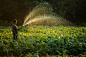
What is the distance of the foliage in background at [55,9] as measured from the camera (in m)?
18.9

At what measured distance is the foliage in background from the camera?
18.9 m

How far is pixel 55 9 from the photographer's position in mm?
19859

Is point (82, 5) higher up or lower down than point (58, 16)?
higher up

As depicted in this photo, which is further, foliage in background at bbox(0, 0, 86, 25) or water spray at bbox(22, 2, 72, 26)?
foliage in background at bbox(0, 0, 86, 25)

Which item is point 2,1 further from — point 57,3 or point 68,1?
point 68,1

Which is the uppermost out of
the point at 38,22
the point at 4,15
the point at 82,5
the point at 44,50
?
the point at 82,5

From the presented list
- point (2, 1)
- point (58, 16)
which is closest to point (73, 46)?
point (58, 16)

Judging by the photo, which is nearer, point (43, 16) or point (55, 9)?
point (43, 16)

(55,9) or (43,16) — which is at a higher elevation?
(55,9)

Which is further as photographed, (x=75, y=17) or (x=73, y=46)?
(x=75, y=17)

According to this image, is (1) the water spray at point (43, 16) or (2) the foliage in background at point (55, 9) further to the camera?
(2) the foliage in background at point (55, 9)

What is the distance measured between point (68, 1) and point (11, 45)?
1818 centimetres

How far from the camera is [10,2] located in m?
18.8

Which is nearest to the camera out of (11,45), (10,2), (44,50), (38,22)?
(44,50)
